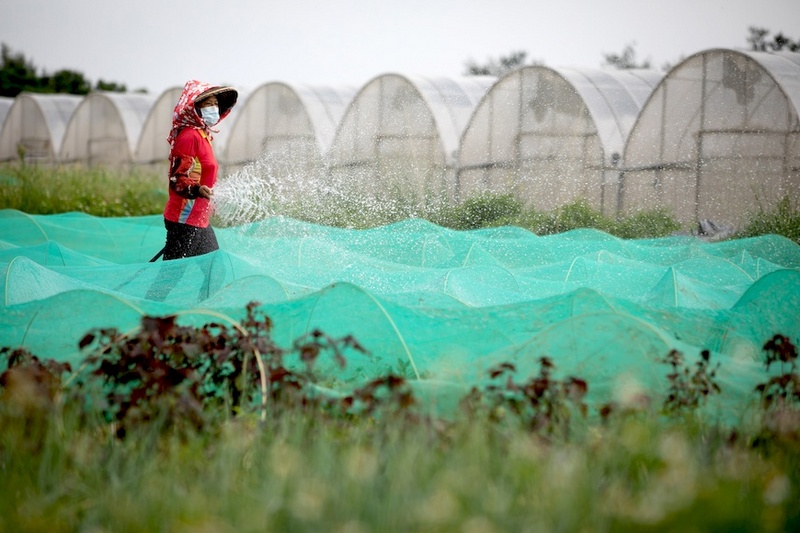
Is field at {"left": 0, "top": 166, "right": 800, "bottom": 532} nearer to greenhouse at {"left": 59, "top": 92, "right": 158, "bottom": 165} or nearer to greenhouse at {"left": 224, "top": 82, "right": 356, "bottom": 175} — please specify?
greenhouse at {"left": 224, "top": 82, "right": 356, "bottom": 175}

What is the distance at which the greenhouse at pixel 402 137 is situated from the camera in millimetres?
13344

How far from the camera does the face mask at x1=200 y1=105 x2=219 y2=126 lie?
19.4 feet

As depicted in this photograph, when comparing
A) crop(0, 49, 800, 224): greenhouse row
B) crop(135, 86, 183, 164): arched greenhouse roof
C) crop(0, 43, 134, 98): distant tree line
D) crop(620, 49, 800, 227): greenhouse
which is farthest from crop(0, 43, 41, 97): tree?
crop(620, 49, 800, 227): greenhouse

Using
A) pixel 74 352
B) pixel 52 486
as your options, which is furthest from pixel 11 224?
pixel 52 486

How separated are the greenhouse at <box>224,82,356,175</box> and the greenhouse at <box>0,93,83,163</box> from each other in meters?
8.23

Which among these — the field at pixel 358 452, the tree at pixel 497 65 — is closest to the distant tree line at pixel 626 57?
the tree at pixel 497 65

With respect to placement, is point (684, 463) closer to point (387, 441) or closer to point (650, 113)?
point (387, 441)

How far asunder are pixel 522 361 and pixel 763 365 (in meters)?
0.99

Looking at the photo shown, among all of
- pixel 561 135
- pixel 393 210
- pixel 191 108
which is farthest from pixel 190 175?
pixel 561 135

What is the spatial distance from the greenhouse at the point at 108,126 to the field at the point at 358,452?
17258 millimetres

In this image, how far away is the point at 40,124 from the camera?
23203 mm

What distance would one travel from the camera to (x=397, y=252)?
706cm

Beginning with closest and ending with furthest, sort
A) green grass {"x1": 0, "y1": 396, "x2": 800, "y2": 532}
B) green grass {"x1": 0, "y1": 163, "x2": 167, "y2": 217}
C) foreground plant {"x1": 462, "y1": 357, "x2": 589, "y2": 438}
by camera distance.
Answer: green grass {"x1": 0, "y1": 396, "x2": 800, "y2": 532} < foreground plant {"x1": 462, "y1": 357, "x2": 589, "y2": 438} < green grass {"x1": 0, "y1": 163, "x2": 167, "y2": 217}

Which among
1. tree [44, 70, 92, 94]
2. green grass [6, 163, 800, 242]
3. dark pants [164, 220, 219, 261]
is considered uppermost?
tree [44, 70, 92, 94]
